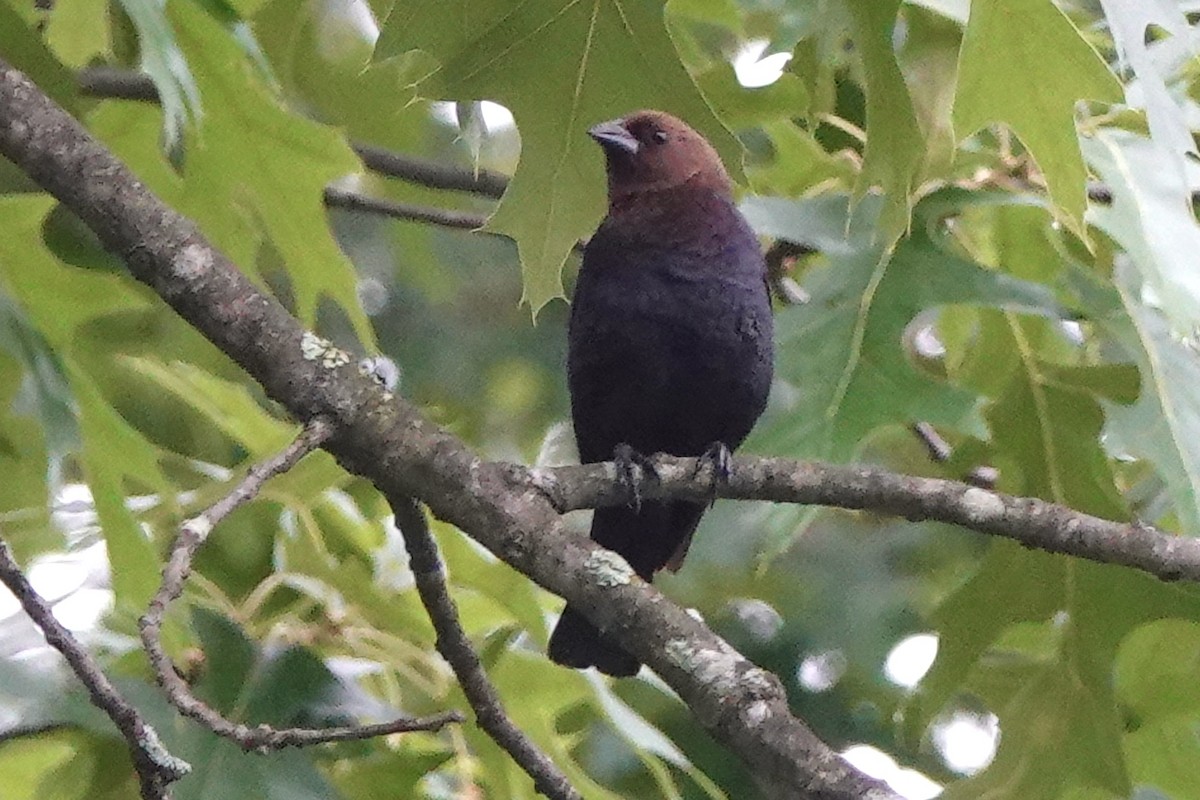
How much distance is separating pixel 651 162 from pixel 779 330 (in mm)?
712

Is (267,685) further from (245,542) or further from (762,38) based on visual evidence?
(762,38)

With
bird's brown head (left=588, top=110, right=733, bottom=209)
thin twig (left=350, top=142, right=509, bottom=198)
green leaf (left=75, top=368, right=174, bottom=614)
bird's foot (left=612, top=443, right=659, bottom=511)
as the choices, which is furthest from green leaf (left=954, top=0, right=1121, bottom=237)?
green leaf (left=75, top=368, right=174, bottom=614)

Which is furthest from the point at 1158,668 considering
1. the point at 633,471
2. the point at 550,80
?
the point at 550,80

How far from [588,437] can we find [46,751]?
3.60ft

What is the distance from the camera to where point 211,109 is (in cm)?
259

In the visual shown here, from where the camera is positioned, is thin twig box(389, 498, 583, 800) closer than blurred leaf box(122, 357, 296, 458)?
Yes

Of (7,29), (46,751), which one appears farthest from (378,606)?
(7,29)

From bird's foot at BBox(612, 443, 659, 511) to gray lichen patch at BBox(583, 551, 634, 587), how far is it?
0.33m

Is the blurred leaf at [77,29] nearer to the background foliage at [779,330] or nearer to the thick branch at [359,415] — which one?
the background foliage at [779,330]

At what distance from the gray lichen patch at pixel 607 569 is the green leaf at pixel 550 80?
74cm

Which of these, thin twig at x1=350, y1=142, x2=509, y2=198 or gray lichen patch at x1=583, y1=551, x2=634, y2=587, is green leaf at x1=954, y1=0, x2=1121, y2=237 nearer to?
gray lichen patch at x1=583, y1=551, x2=634, y2=587

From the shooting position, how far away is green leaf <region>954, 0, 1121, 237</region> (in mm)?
1962

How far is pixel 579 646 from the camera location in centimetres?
280

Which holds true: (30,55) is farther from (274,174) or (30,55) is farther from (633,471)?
(633,471)
